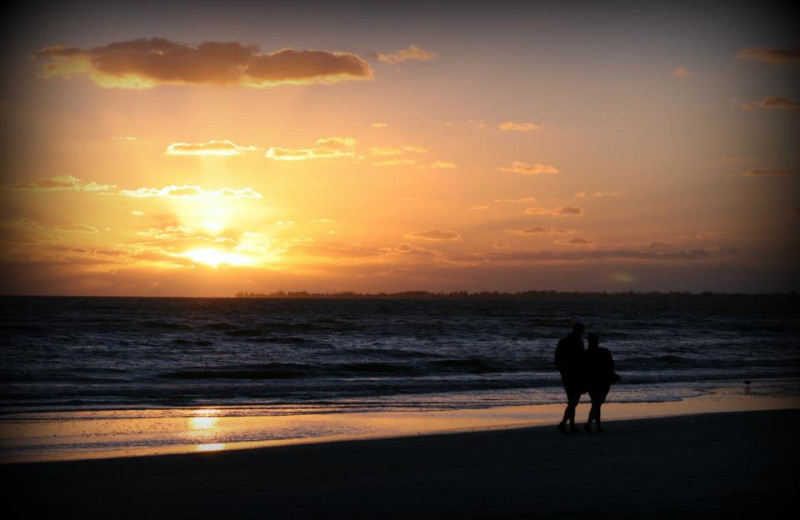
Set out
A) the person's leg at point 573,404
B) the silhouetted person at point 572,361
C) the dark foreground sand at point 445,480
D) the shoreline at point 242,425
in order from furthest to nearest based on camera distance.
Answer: the person's leg at point 573,404 < the silhouetted person at point 572,361 < the shoreline at point 242,425 < the dark foreground sand at point 445,480

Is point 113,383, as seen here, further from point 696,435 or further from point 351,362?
point 696,435

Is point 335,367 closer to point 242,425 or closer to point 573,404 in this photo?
point 242,425

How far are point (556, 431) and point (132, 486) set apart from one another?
7.23 meters

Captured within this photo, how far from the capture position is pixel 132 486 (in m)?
9.37

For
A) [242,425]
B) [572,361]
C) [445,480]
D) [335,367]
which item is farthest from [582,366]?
[335,367]

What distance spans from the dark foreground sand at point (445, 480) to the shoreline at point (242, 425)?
1042 mm

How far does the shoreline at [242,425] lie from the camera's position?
12.3 m

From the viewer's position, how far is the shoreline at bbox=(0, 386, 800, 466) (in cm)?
1227

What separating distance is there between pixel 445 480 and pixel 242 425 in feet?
21.9

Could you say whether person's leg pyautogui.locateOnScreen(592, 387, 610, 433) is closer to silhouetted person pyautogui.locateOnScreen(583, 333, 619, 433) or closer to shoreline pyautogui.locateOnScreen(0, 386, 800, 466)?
silhouetted person pyautogui.locateOnScreen(583, 333, 619, 433)

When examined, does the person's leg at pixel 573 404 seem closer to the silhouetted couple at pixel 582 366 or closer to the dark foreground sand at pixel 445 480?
the silhouetted couple at pixel 582 366

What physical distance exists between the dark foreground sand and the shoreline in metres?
1.04

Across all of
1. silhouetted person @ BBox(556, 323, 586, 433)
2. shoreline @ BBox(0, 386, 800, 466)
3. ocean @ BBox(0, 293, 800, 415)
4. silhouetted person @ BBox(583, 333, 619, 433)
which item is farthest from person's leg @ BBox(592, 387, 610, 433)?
ocean @ BBox(0, 293, 800, 415)

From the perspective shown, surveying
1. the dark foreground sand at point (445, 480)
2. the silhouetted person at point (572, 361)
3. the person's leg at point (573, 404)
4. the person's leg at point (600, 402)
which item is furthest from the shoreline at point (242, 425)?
the silhouetted person at point (572, 361)
